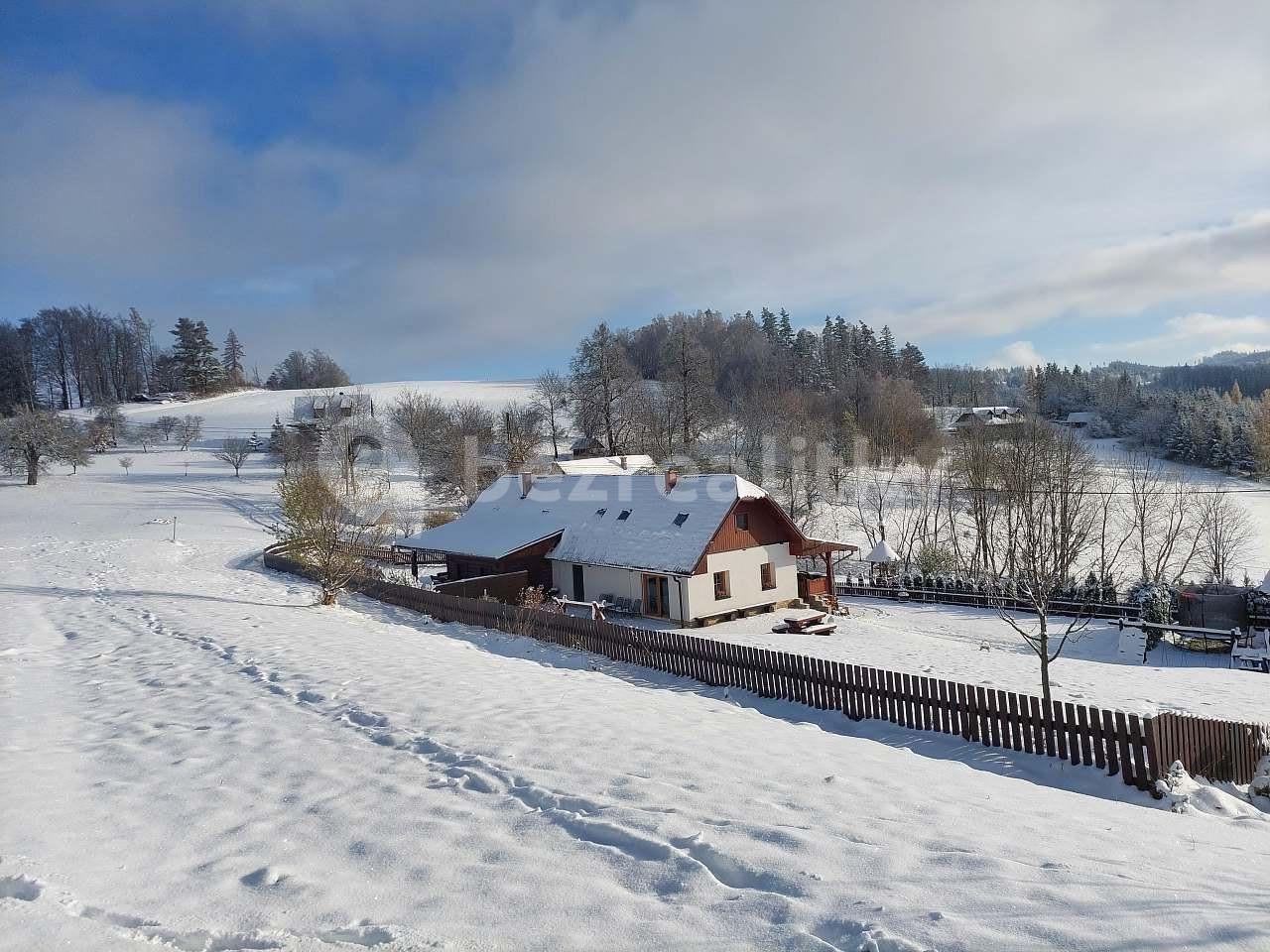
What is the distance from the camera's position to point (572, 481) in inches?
1256

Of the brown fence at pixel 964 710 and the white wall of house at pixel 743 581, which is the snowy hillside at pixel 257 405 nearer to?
the white wall of house at pixel 743 581

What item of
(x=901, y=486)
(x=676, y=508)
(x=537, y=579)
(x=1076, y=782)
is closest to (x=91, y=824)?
(x=1076, y=782)

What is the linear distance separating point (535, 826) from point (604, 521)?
2248 cm

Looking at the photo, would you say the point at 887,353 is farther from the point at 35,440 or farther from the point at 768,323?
the point at 35,440

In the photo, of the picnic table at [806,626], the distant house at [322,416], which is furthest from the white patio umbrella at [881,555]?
the distant house at [322,416]

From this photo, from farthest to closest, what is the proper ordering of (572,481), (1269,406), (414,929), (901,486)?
1. (1269,406)
2. (901,486)
3. (572,481)
4. (414,929)

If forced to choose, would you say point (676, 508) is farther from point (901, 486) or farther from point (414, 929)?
point (901, 486)

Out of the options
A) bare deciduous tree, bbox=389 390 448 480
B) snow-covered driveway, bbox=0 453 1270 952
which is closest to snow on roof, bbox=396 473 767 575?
snow-covered driveway, bbox=0 453 1270 952

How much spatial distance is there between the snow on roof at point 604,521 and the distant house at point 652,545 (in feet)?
0.17

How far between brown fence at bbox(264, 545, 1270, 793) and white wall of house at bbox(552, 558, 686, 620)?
7120 millimetres

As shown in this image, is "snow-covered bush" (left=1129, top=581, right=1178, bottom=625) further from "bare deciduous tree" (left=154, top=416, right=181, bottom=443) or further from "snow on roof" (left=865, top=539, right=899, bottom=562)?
"bare deciduous tree" (left=154, top=416, right=181, bottom=443)

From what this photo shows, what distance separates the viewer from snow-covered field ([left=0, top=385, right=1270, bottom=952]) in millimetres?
4160

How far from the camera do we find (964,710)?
10.5 meters

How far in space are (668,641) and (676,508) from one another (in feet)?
35.7
